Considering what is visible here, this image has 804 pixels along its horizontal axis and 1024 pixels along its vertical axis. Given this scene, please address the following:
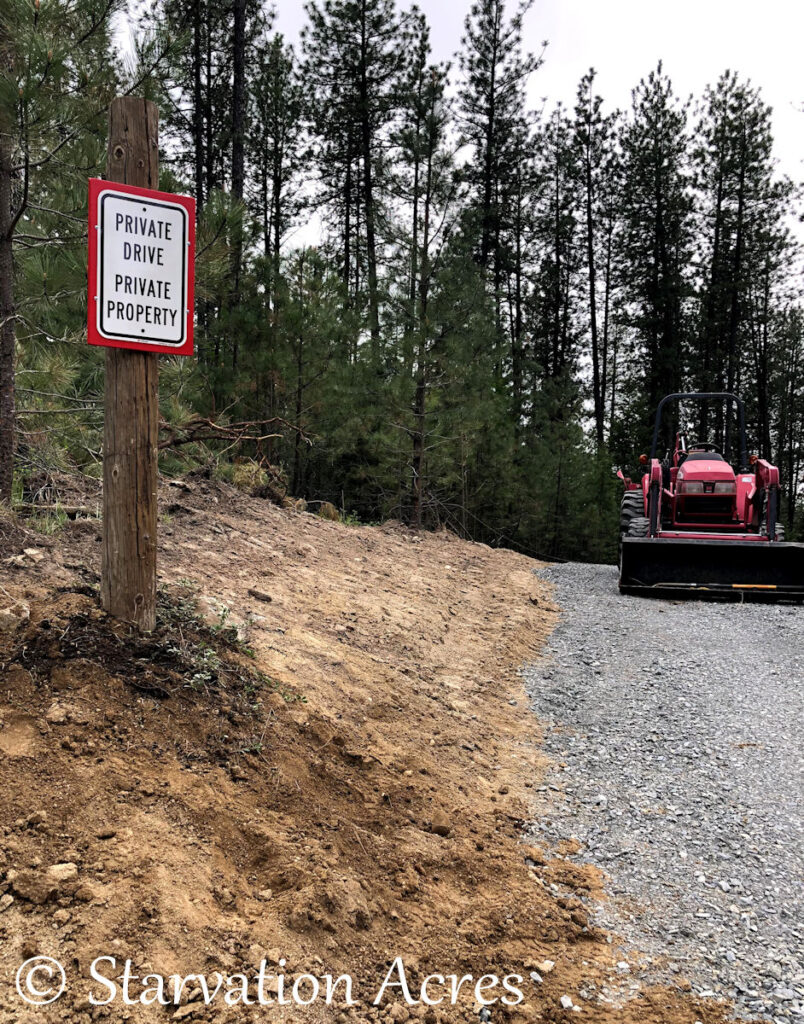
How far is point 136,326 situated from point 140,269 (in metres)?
0.23

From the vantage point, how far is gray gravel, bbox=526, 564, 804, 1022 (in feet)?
7.75

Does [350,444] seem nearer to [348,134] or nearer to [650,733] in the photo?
[650,733]

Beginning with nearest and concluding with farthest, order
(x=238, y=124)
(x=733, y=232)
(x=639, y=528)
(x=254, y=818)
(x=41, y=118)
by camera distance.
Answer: (x=254, y=818)
(x=41, y=118)
(x=639, y=528)
(x=238, y=124)
(x=733, y=232)

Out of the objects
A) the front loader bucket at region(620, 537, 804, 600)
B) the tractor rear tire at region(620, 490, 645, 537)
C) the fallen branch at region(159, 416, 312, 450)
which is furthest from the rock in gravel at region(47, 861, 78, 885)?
the tractor rear tire at region(620, 490, 645, 537)

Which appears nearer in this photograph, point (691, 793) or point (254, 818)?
point (254, 818)

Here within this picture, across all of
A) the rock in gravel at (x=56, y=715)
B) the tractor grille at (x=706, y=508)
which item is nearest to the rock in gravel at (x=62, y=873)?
the rock in gravel at (x=56, y=715)

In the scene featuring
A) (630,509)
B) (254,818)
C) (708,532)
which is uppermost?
(630,509)

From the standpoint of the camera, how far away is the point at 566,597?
28.8 ft

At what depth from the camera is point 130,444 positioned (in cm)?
297

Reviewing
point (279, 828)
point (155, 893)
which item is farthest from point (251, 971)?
point (279, 828)

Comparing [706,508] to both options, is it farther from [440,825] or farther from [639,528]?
[440,825]

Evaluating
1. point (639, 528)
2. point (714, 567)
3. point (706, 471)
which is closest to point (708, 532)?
point (706, 471)

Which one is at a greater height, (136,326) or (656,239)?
(656,239)

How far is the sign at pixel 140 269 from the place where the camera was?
282cm
